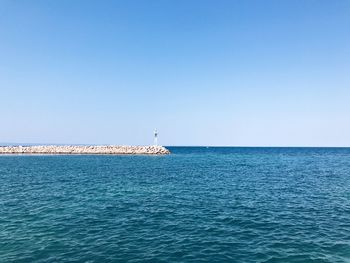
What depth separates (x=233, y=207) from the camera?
25.6 m

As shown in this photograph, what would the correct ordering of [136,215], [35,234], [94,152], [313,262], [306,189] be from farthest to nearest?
1. [94,152]
2. [306,189]
3. [136,215]
4. [35,234]
5. [313,262]

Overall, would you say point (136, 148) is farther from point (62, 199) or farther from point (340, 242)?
point (340, 242)

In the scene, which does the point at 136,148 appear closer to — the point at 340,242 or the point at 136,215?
the point at 136,215

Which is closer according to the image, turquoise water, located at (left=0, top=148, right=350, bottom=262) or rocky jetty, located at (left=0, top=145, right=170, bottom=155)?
turquoise water, located at (left=0, top=148, right=350, bottom=262)

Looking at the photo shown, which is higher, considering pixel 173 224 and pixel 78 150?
pixel 78 150

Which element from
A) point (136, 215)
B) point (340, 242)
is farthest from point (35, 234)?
point (340, 242)

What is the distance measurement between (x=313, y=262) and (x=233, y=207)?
1152 centimetres

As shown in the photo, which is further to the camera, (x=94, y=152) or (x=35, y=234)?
(x=94, y=152)

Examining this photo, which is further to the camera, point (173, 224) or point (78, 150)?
point (78, 150)

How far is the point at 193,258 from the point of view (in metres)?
14.7

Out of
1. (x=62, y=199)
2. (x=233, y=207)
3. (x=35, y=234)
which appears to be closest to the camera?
(x=35, y=234)

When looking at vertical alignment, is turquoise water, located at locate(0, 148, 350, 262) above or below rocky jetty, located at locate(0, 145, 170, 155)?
below

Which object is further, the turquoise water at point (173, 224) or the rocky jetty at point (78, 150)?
the rocky jetty at point (78, 150)

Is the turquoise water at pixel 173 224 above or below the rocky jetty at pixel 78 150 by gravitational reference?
below
